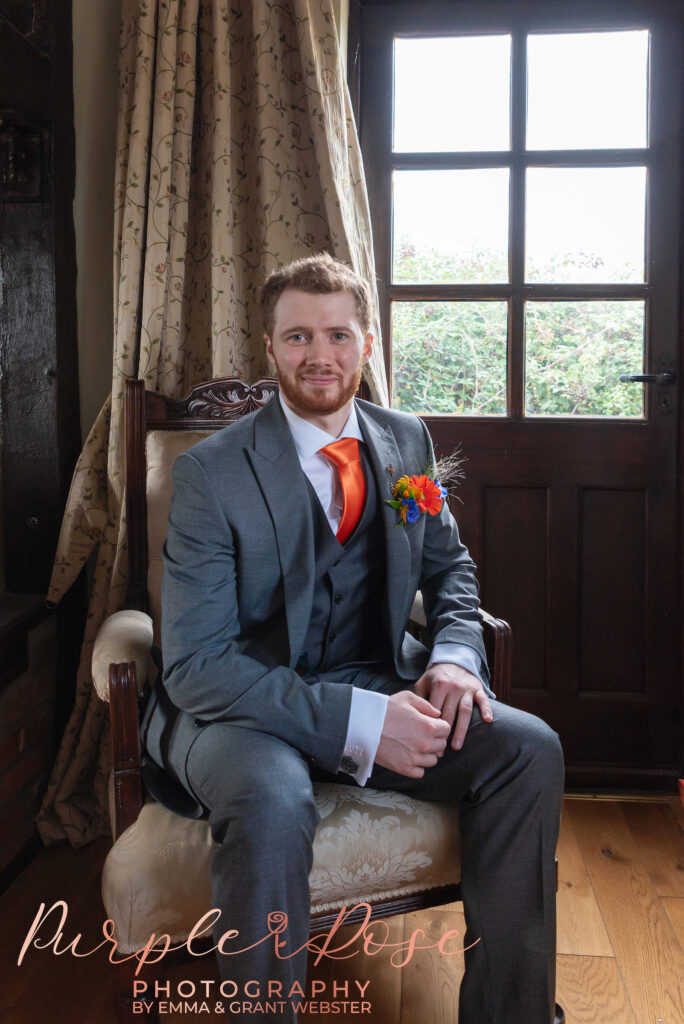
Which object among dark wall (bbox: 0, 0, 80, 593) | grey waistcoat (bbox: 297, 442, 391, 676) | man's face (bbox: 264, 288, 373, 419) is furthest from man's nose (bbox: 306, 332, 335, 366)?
dark wall (bbox: 0, 0, 80, 593)

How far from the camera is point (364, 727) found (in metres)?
1.37

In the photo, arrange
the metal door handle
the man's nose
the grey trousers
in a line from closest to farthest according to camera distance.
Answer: the grey trousers < the man's nose < the metal door handle

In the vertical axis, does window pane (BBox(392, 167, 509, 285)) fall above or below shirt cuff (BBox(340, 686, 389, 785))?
above

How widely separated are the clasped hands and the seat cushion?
0.09 metres

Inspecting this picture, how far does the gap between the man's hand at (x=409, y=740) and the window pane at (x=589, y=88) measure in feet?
6.26

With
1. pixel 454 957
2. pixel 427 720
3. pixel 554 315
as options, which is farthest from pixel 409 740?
pixel 554 315

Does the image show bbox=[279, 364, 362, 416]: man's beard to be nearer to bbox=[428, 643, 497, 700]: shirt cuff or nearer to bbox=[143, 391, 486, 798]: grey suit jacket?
bbox=[143, 391, 486, 798]: grey suit jacket

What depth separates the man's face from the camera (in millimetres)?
1604

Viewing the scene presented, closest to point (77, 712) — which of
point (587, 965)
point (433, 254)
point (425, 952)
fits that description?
point (425, 952)

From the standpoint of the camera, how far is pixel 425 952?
5.86 feet

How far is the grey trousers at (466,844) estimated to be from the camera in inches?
46.9

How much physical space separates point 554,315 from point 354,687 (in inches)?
62.7

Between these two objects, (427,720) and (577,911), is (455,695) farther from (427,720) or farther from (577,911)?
(577,911)

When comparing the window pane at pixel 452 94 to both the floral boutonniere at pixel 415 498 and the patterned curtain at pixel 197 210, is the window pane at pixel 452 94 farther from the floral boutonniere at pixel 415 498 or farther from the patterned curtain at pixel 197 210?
the floral boutonniere at pixel 415 498
